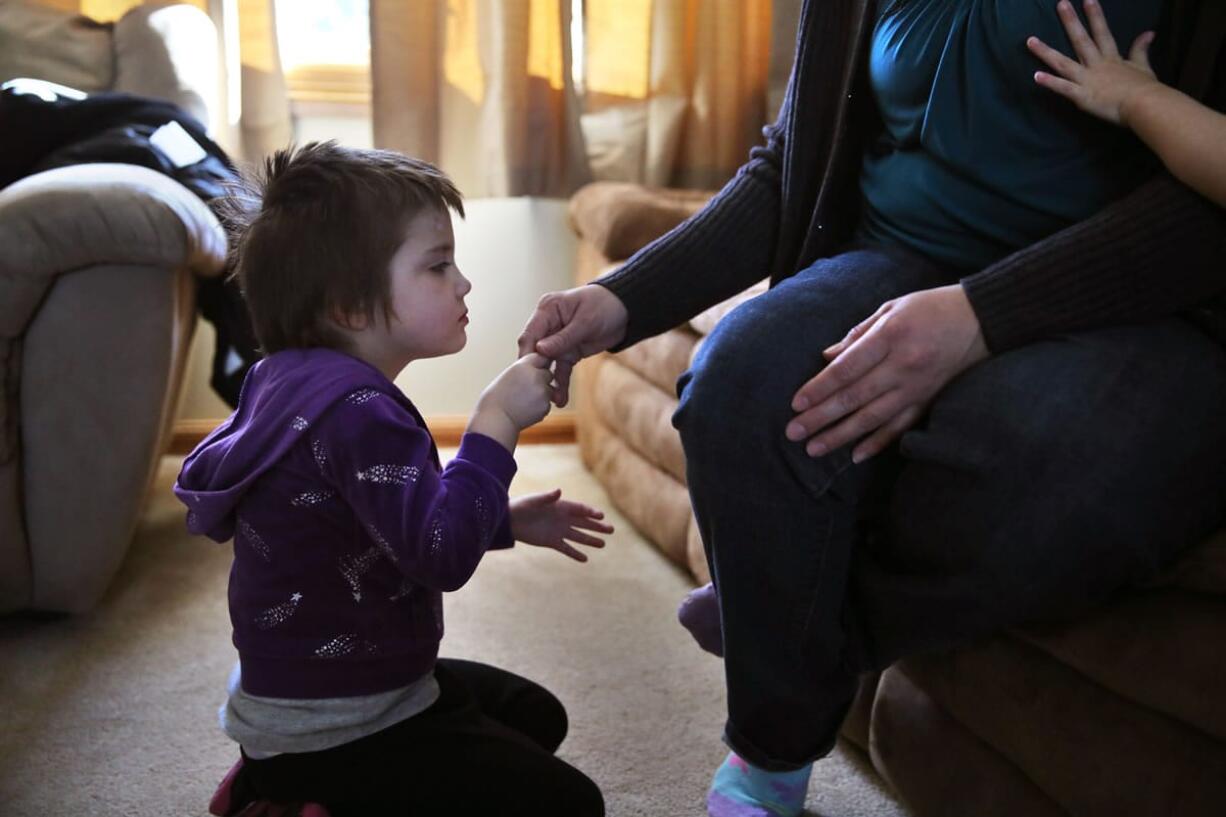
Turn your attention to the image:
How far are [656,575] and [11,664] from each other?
34.7 inches

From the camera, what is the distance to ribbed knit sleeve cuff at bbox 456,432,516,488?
0.87 metres

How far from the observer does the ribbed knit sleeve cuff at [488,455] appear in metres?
0.87

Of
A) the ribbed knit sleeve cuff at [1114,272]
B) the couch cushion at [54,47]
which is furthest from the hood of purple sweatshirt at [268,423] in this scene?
the couch cushion at [54,47]

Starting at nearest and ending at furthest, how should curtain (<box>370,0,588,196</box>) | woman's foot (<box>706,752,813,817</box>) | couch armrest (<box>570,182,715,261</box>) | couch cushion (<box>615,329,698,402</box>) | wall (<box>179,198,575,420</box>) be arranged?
woman's foot (<box>706,752,813,817</box>) → couch cushion (<box>615,329,698,402</box>) → couch armrest (<box>570,182,715,261</box>) → curtain (<box>370,0,588,196</box>) → wall (<box>179,198,575,420</box>)

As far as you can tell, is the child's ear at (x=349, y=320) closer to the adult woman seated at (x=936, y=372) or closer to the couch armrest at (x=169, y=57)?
the adult woman seated at (x=936, y=372)

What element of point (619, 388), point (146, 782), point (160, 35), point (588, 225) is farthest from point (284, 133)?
point (146, 782)

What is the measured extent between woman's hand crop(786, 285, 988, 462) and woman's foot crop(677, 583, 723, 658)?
0.25 meters

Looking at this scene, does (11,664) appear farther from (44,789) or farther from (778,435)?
(778,435)

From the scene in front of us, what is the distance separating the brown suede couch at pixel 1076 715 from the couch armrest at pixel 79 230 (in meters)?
0.99

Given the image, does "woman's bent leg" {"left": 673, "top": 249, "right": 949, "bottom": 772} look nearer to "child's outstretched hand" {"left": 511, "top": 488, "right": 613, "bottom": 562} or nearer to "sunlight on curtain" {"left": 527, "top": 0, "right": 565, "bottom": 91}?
"child's outstretched hand" {"left": 511, "top": 488, "right": 613, "bottom": 562}

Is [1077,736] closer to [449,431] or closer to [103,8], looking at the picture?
[449,431]

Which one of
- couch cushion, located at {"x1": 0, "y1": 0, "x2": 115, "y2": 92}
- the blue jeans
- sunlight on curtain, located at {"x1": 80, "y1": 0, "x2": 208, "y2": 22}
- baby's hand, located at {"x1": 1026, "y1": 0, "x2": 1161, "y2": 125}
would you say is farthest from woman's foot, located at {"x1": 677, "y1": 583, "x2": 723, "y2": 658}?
sunlight on curtain, located at {"x1": 80, "y1": 0, "x2": 208, "y2": 22}

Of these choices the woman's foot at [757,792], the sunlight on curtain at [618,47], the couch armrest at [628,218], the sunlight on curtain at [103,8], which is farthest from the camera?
the sunlight on curtain at [618,47]

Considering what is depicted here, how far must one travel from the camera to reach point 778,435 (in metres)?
0.87
